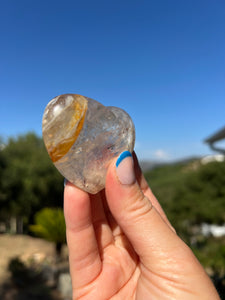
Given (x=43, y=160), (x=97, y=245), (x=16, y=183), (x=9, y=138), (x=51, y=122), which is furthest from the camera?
(x=9, y=138)

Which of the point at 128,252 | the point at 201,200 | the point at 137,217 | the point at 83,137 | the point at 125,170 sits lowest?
the point at 201,200

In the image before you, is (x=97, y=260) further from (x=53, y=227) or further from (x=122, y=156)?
(x=53, y=227)

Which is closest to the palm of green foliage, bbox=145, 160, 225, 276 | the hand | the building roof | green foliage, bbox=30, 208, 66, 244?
the hand

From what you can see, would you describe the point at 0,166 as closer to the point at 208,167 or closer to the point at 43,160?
the point at 43,160

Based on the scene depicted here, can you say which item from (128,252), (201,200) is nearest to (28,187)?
(201,200)

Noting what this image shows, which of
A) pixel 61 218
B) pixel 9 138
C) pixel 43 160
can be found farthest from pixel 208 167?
pixel 9 138

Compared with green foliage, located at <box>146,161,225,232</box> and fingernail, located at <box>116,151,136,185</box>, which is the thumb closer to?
fingernail, located at <box>116,151,136,185</box>

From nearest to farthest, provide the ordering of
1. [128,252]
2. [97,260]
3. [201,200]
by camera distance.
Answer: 1. [97,260]
2. [128,252]
3. [201,200]
